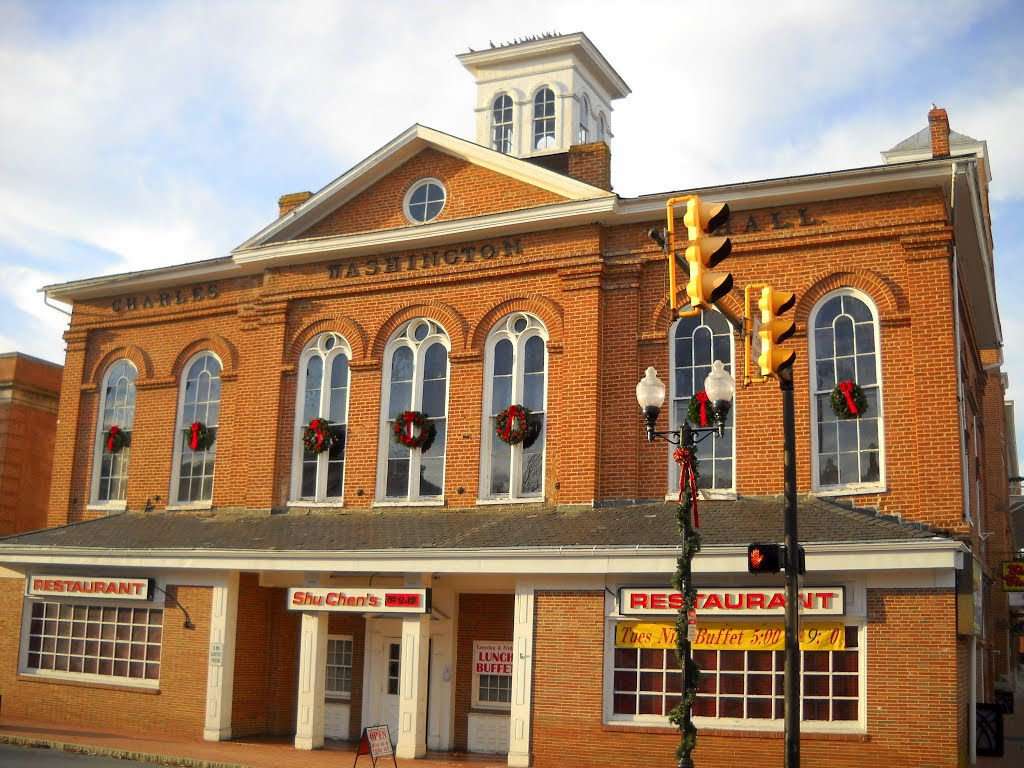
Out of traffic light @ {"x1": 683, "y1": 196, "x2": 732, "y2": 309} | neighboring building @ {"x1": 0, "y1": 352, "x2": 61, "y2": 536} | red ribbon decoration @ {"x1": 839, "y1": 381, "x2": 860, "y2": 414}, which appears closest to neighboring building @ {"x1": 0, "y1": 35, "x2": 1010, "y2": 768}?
red ribbon decoration @ {"x1": 839, "y1": 381, "x2": 860, "y2": 414}

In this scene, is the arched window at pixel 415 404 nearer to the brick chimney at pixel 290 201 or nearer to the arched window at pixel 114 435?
the brick chimney at pixel 290 201

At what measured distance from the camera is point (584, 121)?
2586 centimetres

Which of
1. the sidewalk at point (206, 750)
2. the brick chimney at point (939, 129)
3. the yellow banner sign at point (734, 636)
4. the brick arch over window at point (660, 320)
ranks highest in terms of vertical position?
the brick chimney at point (939, 129)

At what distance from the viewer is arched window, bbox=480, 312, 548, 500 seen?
19.1 m

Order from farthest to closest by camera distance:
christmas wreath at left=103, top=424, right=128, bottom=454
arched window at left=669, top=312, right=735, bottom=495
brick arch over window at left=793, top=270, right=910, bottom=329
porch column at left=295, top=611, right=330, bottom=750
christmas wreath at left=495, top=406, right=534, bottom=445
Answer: christmas wreath at left=103, top=424, right=128, bottom=454 → christmas wreath at left=495, top=406, right=534, bottom=445 → porch column at left=295, top=611, right=330, bottom=750 → arched window at left=669, top=312, right=735, bottom=495 → brick arch over window at left=793, top=270, right=910, bottom=329

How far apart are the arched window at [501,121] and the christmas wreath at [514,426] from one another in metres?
8.80

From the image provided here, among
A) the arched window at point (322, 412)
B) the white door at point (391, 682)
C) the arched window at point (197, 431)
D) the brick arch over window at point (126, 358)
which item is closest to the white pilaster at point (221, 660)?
the arched window at point (322, 412)

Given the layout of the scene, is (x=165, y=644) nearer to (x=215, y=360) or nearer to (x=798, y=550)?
(x=215, y=360)

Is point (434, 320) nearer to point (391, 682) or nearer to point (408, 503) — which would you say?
point (408, 503)

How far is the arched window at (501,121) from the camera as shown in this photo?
25.6 metres

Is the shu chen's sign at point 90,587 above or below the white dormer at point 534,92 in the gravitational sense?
below

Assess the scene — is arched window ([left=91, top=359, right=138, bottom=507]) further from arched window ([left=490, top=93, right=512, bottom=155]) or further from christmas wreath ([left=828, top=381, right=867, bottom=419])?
christmas wreath ([left=828, top=381, right=867, bottom=419])

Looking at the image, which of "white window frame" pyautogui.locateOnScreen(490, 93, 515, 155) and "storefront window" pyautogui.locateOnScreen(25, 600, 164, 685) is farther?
"white window frame" pyautogui.locateOnScreen(490, 93, 515, 155)

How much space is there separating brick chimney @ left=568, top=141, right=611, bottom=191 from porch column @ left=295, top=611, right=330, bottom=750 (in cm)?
922
